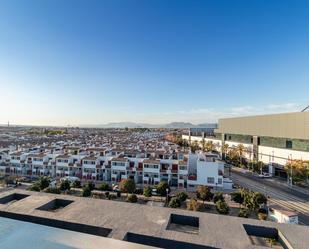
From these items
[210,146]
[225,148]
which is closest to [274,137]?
[225,148]

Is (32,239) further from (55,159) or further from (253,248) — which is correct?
(55,159)

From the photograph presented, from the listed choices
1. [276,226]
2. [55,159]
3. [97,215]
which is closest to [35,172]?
[55,159]

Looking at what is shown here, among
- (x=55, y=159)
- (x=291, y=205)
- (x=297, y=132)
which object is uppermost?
(x=297, y=132)

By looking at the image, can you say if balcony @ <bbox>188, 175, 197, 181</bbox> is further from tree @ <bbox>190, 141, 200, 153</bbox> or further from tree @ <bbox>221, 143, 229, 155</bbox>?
tree @ <bbox>190, 141, 200, 153</bbox>

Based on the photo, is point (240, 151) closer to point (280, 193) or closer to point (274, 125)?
point (274, 125)

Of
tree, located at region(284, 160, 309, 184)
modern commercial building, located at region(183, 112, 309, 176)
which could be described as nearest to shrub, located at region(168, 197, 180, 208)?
tree, located at region(284, 160, 309, 184)

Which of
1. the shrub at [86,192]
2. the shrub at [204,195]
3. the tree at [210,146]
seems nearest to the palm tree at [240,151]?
the tree at [210,146]

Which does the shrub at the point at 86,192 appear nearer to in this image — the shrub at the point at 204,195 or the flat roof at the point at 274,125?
the shrub at the point at 204,195
